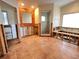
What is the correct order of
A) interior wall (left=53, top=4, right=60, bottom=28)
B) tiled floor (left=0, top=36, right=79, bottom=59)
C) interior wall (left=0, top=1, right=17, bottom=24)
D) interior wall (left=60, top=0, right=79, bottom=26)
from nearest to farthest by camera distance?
tiled floor (left=0, top=36, right=79, bottom=59) → interior wall (left=0, top=1, right=17, bottom=24) → interior wall (left=60, top=0, right=79, bottom=26) → interior wall (left=53, top=4, right=60, bottom=28)

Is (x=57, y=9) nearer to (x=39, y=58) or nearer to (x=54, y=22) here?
(x=54, y=22)

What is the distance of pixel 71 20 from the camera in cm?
479

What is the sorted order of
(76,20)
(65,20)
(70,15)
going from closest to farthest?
1. (76,20)
2. (70,15)
3. (65,20)

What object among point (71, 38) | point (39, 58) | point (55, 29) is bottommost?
point (39, 58)

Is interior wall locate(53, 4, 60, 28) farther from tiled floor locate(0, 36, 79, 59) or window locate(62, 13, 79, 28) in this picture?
tiled floor locate(0, 36, 79, 59)

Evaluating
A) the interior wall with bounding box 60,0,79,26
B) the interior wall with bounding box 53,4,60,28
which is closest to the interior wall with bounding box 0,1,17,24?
the interior wall with bounding box 53,4,60,28

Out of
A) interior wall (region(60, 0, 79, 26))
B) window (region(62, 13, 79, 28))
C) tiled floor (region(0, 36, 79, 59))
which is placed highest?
interior wall (region(60, 0, 79, 26))

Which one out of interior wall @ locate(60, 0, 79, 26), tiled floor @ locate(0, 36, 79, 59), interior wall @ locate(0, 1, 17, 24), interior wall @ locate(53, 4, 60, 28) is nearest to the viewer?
tiled floor @ locate(0, 36, 79, 59)

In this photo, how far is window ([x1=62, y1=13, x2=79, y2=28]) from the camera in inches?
174

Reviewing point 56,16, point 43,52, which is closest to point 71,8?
point 56,16

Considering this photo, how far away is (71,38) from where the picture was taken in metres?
4.12

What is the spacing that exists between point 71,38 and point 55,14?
2.32 m

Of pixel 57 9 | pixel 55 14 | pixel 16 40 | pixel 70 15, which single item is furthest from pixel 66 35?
pixel 16 40

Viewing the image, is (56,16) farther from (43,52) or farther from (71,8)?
(43,52)
